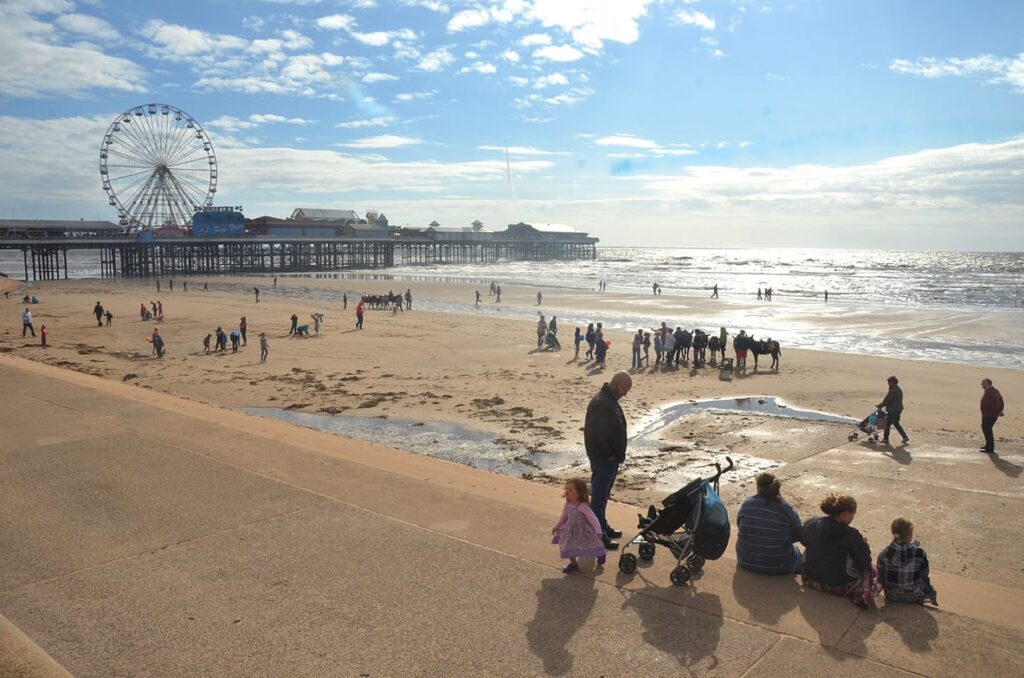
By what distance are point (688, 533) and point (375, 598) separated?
2.28 m

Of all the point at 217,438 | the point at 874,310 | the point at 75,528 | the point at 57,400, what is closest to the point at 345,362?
the point at 57,400

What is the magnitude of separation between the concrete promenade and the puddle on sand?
339cm

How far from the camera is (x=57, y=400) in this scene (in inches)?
423

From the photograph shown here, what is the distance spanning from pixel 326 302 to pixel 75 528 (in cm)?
4025

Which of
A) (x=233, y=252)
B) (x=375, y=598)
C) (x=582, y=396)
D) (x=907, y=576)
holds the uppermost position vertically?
(x=233, y=252)

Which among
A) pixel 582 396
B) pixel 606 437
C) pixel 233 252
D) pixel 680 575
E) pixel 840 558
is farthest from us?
pixel 233 252

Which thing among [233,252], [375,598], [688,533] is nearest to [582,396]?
[688,533]

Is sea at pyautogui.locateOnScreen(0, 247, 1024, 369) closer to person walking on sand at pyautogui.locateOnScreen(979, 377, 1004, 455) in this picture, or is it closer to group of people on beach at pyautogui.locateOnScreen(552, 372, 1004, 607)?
person walking on sand at pyautogui.locateOnScreen(979, 377, 1004, 455)

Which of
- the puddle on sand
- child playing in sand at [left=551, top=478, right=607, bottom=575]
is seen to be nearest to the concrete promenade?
child playing in sand at [left=551, top=478, right=607, bottom=575]

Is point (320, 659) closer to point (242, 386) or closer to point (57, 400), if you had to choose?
point (57, 400)

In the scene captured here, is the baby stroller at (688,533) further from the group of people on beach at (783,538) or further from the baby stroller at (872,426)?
the baby stroller at (872,426)

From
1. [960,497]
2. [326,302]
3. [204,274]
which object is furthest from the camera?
[204,274]

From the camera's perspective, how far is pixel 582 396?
54.1 feet

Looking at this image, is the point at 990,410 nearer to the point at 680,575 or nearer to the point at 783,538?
the point at 783,538
